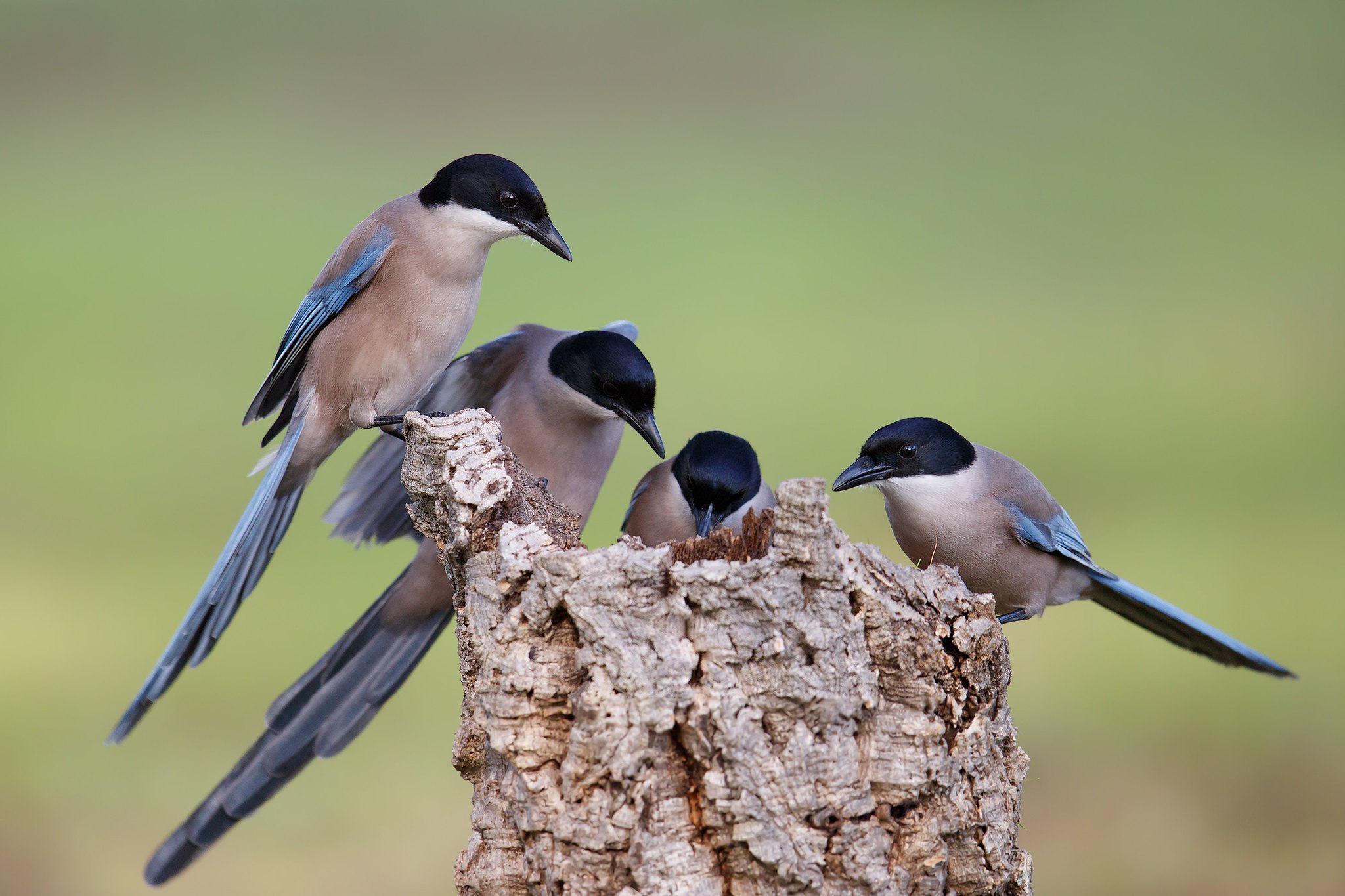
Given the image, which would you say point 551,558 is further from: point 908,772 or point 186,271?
point 186,271

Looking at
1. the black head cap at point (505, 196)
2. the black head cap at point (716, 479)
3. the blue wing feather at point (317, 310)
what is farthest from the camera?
the blue wing feather at point (317, 310)

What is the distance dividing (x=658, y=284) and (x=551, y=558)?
5728mm

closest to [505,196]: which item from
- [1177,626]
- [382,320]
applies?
[382,320]

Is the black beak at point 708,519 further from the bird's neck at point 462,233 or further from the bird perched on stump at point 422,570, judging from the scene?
the bird's neck at point 462,233

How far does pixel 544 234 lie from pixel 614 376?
0.41 m

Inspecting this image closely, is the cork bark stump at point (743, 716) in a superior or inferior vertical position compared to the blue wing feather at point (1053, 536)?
inferior

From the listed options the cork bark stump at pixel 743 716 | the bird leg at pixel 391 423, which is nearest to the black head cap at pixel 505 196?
the bird leg at pixel 391 423

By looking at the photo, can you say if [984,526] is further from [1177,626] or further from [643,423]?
[643,423]

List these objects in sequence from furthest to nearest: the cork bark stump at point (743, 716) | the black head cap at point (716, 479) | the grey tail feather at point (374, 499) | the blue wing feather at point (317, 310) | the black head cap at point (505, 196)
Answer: the grey tail feather at point (374, 499) → the blue wing feather at point (317, 310) → the black head cap at point (505, 196) → the black head cap at point (716, 479) → the cork bark stump at point (743, 716)

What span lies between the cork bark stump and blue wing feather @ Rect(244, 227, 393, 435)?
1.24 m

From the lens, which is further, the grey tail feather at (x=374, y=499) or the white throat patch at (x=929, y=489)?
the grey tail feather at (x=374, y=499)

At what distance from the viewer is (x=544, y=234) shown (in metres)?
3.18

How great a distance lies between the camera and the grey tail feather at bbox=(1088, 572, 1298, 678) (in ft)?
10.2

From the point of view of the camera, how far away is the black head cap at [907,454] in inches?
120
